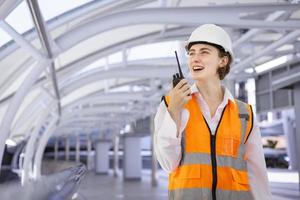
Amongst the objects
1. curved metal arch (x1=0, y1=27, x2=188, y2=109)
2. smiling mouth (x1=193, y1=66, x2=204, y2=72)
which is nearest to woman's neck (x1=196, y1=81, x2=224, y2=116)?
smiling mouth (x1=193, y1=66, x2=204, y2=72)

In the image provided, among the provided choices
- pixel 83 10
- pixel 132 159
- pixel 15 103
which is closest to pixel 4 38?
pixel 15 103

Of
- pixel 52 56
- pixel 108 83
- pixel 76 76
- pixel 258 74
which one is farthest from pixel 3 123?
pixel 108 83

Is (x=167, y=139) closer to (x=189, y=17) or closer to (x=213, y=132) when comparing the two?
(x=213, y=132)

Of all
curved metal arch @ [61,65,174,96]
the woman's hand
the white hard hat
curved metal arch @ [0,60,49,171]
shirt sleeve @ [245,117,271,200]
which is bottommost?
shirt sleeve @ [245,117,271,200]

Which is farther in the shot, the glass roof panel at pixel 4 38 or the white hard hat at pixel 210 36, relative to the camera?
the glass roof panel at pixel 4 38

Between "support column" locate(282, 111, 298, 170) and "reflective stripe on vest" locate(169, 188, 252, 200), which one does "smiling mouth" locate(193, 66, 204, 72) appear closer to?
"reflective stripe on vest" locate(169, 188, 252, 200)

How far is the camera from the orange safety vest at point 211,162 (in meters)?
2.46

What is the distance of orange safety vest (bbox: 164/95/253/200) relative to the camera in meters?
2.46

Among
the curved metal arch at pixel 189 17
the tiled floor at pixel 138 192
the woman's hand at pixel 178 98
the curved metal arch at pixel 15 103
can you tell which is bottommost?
the tiled floor at pixel 138 192

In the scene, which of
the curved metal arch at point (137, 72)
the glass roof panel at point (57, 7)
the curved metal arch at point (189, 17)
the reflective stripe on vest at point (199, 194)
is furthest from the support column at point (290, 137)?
the reflective stripe on vest at point (199, 194)

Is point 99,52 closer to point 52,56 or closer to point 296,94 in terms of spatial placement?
point 52,56

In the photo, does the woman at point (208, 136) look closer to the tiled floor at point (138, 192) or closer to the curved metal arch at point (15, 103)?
the tiled floor at point (138, 192)

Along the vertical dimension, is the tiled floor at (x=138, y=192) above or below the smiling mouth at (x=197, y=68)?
below

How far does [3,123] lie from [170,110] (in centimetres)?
1277
